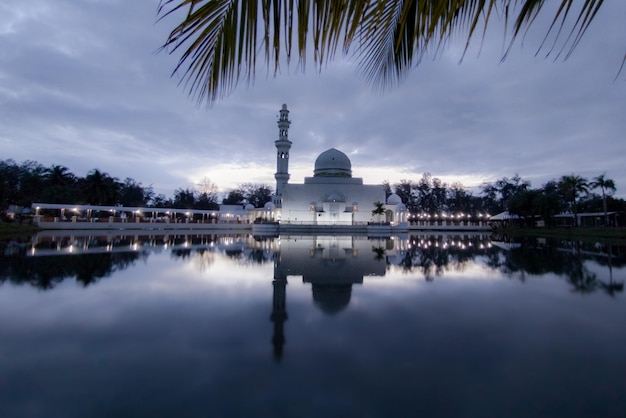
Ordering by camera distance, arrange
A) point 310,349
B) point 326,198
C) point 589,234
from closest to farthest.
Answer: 1. point 310,349
2. point 589,234
3. point 326,198

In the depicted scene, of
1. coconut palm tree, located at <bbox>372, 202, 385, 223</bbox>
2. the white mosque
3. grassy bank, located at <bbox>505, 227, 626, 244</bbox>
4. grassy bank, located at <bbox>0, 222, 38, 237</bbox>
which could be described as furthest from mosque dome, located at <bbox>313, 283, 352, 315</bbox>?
coconut palm tree, located at <bbox>372, 202, 385, 223</bbox>

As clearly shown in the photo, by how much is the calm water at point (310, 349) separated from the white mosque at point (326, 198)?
2940cm

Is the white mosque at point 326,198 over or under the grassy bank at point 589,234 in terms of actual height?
over

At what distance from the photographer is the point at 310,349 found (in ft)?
10.3

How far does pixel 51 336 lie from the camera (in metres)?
3.48

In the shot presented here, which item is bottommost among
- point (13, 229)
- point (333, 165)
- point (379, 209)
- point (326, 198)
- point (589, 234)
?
point (589, 234)

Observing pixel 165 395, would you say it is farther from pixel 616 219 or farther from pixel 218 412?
pixel 616 219

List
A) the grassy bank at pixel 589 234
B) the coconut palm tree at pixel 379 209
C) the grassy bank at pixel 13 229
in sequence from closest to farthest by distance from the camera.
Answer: the grassy bank at pixel 13 229 → the grassy bank at pixel 589 234 → the coconut palm tree at pixel 379 209

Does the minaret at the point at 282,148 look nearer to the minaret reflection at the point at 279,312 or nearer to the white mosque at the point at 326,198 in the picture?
the white mosque at the point at 326,198

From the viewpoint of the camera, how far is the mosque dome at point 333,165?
39.0 metres

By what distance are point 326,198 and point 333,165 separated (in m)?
5.06

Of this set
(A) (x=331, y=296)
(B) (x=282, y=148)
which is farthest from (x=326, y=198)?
(A) (x=331, y=296)

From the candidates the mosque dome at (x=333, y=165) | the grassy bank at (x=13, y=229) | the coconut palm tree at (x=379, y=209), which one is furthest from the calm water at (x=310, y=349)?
the mosque dome at (x=333, y=165)

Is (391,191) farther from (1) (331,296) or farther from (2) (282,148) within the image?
(1) (331,296)
